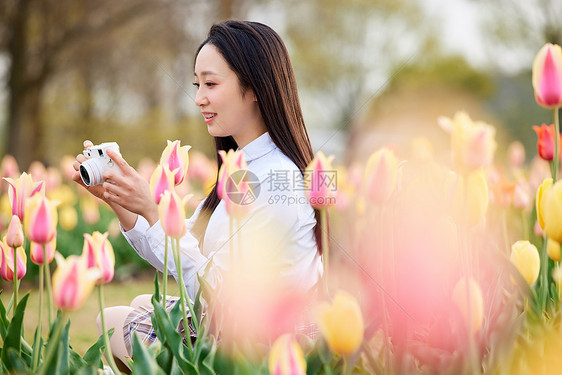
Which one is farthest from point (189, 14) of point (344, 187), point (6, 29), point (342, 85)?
point (342, 85)

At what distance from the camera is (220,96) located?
5.51ft

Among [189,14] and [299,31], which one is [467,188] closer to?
[189,14]

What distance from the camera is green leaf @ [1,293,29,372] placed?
3.68 ft

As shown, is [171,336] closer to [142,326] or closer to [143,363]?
[143,363]

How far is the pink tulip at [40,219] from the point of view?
1.00 m

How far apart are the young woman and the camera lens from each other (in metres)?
0.05

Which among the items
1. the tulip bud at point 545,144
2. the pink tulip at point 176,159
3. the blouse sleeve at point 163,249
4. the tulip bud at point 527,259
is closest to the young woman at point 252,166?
the blouse sleeve at point 163,249

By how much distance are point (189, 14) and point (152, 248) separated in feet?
26.3

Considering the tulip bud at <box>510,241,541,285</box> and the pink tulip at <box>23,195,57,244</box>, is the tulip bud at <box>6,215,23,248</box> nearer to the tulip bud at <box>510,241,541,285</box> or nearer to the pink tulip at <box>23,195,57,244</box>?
the pink tulip at <box>23,195,57,244</box>

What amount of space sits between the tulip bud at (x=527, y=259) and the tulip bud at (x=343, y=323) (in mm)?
584

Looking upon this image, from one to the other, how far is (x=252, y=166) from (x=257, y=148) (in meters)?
0.06

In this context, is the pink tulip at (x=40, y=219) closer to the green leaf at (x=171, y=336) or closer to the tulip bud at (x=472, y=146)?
the green leaf at (x=171, y=336)

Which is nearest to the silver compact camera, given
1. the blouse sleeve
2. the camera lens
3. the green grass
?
the camera lens

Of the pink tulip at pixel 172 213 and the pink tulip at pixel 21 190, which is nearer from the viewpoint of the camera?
the pink tulip at pixel 172 213
